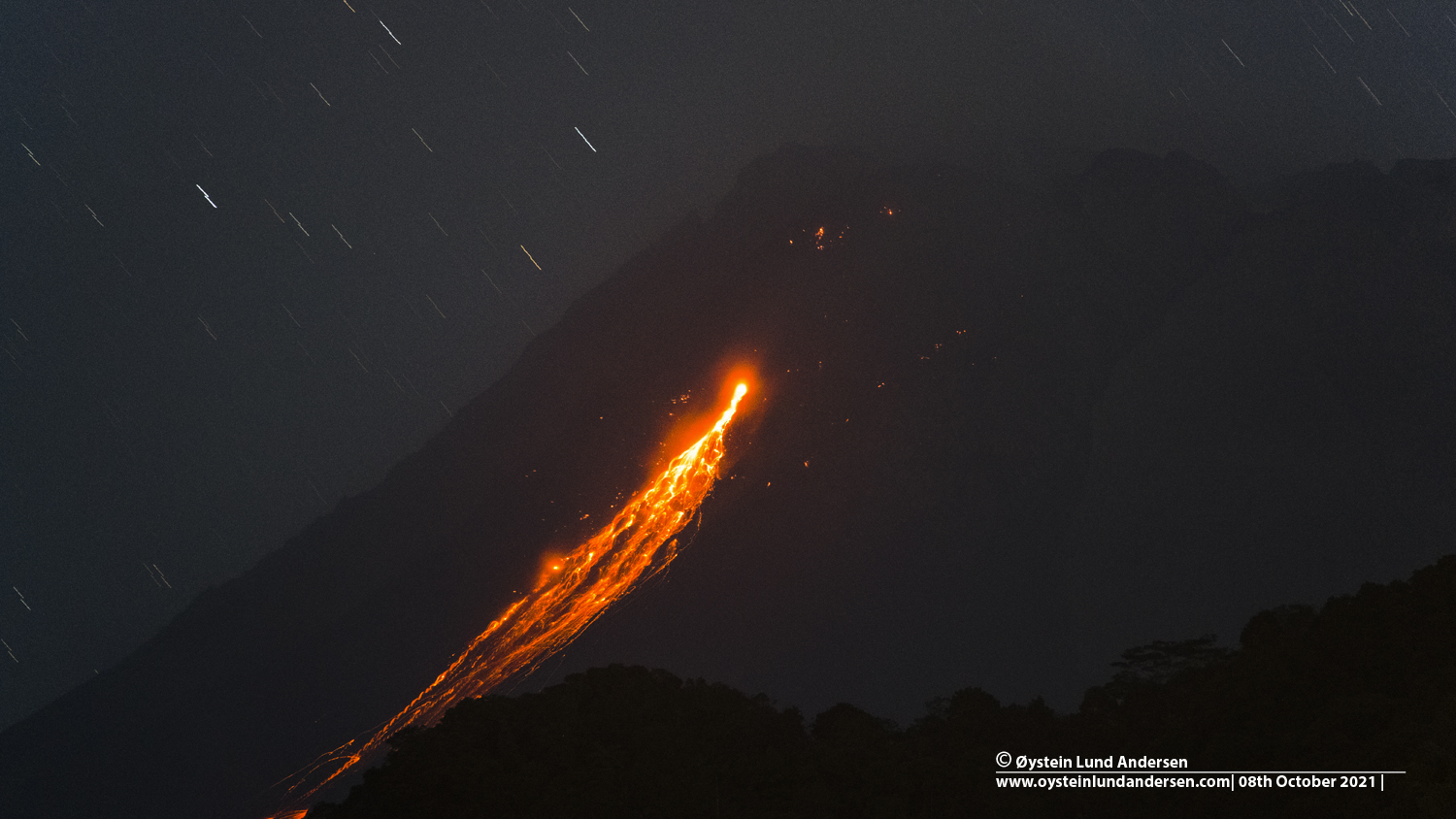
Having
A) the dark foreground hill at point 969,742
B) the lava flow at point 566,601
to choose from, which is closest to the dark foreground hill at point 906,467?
the lava flow at point 566,601

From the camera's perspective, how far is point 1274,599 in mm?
92375

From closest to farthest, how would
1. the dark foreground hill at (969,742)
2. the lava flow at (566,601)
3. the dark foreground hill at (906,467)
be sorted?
the dark foreground hill at (969,742), the lava flow at (566,601), the dark foreground hill at (906,467)

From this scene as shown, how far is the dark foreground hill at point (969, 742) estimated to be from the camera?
48.3 feet

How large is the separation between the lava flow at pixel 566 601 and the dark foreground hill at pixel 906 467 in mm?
6682

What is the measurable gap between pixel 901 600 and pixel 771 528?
60.0 feet

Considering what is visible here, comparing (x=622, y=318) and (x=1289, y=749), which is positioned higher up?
(x=622, y=318)

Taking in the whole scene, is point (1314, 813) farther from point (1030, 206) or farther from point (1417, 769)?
point (1030, 206)

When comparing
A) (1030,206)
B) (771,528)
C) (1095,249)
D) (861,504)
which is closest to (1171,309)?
(1095,249)

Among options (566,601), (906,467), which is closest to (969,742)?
(566,601)

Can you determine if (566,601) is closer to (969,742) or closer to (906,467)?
(906,467)

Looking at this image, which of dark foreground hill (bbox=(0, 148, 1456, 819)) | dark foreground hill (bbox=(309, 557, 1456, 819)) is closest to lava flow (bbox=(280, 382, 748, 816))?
dark foreground hill (bbox=(0, 148, 1456, 819))

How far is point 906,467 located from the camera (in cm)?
10575

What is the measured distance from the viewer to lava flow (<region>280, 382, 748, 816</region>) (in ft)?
203

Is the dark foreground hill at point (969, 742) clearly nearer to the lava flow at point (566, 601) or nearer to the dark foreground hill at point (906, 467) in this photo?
the lava flow at point (566, 601)
